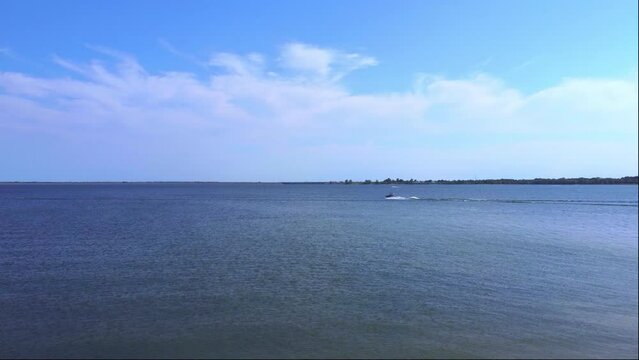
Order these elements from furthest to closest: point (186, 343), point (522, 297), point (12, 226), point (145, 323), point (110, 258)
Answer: point (12, 226) → point (110, 258) → point (522, 297) → point (145, 323) → point (186, 343)

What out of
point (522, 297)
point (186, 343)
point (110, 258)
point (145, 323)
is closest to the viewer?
point (186, 343)

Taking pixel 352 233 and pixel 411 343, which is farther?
pixel 352 233

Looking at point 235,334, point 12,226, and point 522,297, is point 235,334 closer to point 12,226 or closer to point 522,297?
point 522,297

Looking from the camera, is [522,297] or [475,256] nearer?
[522,297]

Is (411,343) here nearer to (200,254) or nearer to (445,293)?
(445,293)

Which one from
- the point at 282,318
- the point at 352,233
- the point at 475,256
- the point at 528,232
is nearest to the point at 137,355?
the point at 282,318

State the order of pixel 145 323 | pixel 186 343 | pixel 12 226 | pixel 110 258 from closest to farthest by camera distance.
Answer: pixel 186 343 → pixel 145 323 → pixel 110 258 → pixel 12 226

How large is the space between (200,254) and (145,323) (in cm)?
1809

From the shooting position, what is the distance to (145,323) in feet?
66.7

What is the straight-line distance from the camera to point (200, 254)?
38.3 meters

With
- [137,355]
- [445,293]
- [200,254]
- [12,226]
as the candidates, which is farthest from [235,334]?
[12,226]

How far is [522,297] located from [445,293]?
13.2 ft

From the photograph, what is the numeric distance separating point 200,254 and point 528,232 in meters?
38.8

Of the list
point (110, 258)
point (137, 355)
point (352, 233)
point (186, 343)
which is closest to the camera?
point (137, 355)
